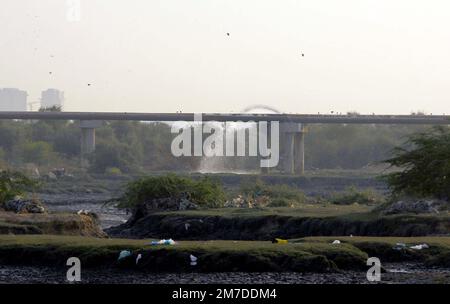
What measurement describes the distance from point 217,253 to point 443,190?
1534 centimetres

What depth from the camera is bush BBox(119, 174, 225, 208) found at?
53.3 metres

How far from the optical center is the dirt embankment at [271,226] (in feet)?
133

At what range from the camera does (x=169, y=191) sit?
175 feet

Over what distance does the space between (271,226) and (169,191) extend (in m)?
9.26

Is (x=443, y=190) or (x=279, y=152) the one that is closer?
(x=443, y=190)

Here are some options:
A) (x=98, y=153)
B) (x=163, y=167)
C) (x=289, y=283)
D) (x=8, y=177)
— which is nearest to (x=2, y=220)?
(x=8, y=177)

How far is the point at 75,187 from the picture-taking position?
99312 mm

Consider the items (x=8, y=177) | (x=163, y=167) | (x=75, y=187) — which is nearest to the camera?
(x=8, y=177)

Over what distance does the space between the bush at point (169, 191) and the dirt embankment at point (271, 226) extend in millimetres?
3455

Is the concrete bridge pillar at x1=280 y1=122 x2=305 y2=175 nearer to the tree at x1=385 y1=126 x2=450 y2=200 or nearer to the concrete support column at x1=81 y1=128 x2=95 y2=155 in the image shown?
the concrete support column at x1=81 y1=128 x2=95 y2=155

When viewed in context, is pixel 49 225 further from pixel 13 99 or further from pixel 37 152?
pixel 13 99

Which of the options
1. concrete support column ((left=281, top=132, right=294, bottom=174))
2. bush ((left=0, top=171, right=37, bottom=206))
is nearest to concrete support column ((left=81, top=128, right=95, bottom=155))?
concrete support column ((left=281, top=132, right=294, bottom=174))

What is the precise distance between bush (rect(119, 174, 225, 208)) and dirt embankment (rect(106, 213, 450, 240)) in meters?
3.45
